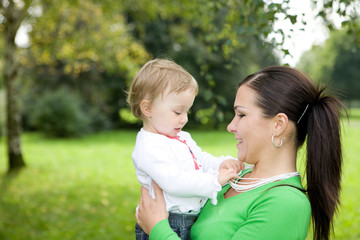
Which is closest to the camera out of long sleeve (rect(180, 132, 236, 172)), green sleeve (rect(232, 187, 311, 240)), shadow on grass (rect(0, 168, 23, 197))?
A: green sleeve (rect(232, 187, 311, 240))

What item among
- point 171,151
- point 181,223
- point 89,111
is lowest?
point 89,111

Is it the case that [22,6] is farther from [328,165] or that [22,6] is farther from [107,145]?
[328,165]

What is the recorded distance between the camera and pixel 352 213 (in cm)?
635

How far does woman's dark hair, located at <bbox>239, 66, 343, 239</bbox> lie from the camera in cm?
179

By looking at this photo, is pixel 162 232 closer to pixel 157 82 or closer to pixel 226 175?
pixel 226 175

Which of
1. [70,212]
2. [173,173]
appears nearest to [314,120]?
[173,173]

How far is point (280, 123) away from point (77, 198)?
689 cm

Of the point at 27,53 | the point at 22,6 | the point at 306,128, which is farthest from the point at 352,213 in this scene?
the point at 27,53

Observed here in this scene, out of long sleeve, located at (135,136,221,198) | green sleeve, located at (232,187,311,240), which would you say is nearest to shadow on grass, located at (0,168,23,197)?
long sleeve, located at (135,136,221,198)

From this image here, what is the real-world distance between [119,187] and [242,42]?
21.2 feet

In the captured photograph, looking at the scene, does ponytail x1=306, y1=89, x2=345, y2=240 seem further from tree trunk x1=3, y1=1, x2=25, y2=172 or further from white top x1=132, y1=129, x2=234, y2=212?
tree trunk x1=3, y1=1, x2=25, y2=172

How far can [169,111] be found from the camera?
2.03 m

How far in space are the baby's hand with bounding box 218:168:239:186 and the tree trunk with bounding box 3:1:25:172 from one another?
337 inches

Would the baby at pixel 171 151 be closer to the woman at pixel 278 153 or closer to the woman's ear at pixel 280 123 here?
the woman at pixel 278 153
